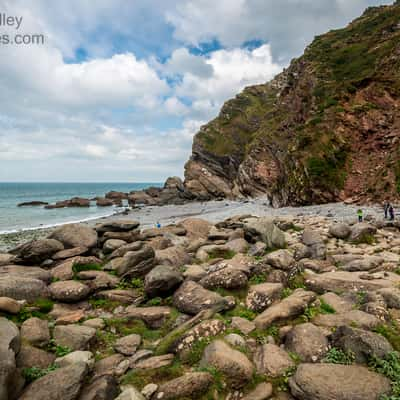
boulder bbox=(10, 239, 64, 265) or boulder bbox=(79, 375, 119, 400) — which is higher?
boulder bbox=(10, 239, 64, 265)

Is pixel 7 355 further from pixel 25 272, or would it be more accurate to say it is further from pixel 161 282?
pixel 25 272

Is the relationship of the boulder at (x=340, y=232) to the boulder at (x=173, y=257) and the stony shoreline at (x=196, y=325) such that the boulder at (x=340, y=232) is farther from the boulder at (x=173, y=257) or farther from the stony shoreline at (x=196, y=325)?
the boulder at (x=173, y=257)

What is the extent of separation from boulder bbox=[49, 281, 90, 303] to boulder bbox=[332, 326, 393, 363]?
24.2 ft

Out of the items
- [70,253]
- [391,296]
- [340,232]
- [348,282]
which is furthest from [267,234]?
[70,253]

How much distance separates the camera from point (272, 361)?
547cm

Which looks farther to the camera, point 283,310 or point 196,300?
point 196,300

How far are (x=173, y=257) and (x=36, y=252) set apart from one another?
564 cm

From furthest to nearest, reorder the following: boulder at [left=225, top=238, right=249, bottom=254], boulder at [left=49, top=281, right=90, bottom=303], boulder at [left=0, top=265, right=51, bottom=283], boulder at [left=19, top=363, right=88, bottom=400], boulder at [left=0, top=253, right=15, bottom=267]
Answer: boulder at [left=225, top=238, right=249, bottom=254] < boulder at [left=0, top=253, right=15, bottom=267] < boulder at [left=0, top=265, right=51, bottom=283] < boulder at [left=49, top=281, right=90, bottom=303] < boulder at [left=19, top=363, right=88, bottom=400]

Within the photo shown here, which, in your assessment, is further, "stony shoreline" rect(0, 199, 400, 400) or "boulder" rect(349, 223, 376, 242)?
"boulder" rect(349, 223, 376, 242)

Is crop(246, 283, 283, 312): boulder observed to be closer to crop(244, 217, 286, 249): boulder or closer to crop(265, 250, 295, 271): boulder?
crop(265, 250, 295, 271): boulder

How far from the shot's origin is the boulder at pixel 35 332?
608 cm

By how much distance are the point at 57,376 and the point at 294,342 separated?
15.6 ft

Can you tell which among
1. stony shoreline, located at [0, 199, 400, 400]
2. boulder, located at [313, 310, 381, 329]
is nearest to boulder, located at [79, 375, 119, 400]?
stony shoreline, located at [0, 199, 400, 400]

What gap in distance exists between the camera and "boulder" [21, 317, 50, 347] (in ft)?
19.9
